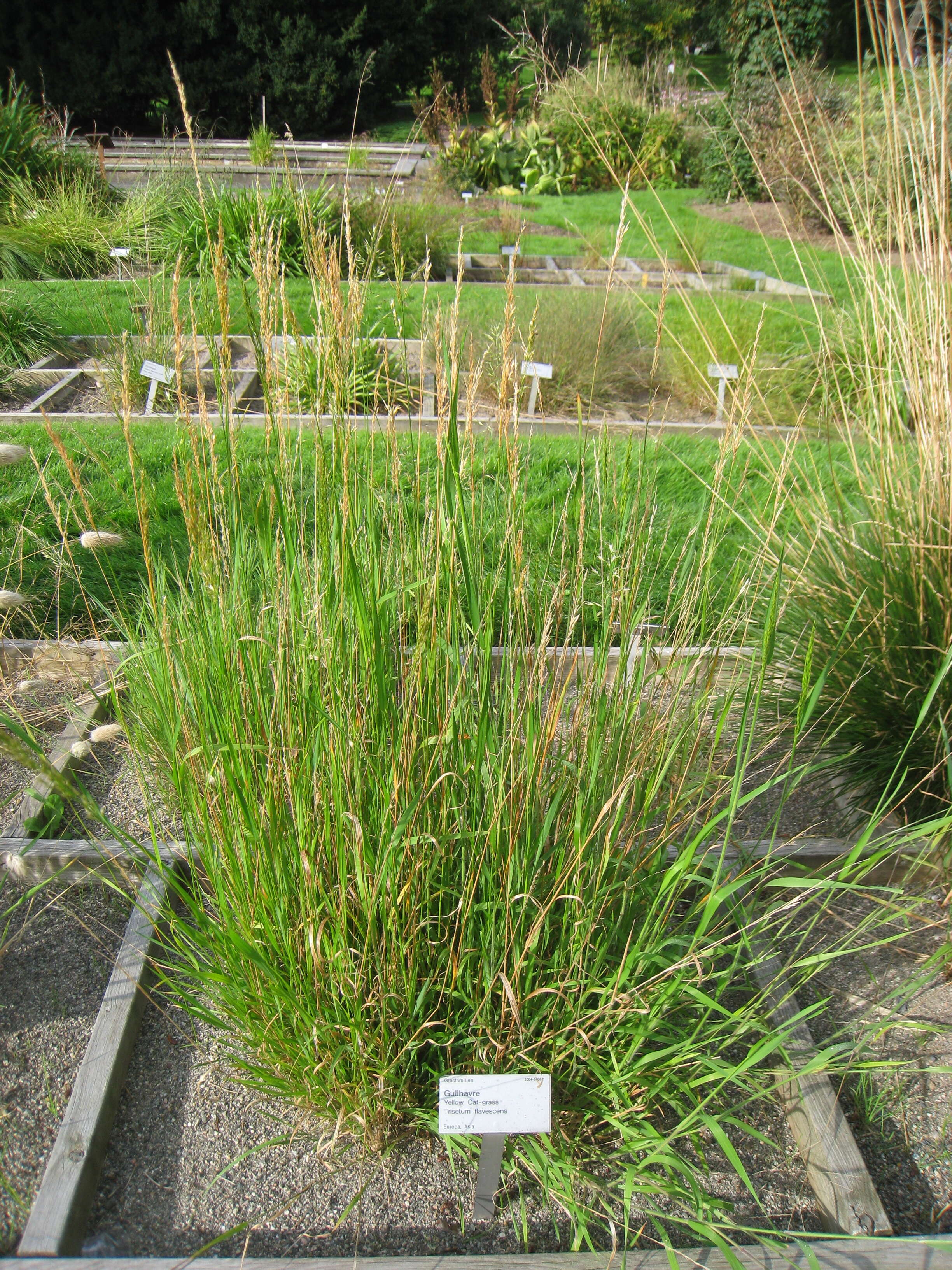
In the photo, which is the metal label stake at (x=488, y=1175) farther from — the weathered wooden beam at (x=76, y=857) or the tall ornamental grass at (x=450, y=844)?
the weathered wooden beam at (x=76, y=857)

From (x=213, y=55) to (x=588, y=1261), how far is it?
1578cm

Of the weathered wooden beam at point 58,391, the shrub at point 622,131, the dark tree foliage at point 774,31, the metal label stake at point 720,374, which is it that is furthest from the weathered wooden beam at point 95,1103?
the dark tree foliage at point 774,31

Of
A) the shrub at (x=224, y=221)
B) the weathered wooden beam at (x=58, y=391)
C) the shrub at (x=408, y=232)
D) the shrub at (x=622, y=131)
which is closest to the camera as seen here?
the weathered wooden beam at (x=58, y=391)

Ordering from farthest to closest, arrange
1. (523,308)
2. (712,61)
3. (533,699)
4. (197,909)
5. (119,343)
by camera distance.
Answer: (712,61)
(523,308)
(119,343)
(197,909)
(533,699)

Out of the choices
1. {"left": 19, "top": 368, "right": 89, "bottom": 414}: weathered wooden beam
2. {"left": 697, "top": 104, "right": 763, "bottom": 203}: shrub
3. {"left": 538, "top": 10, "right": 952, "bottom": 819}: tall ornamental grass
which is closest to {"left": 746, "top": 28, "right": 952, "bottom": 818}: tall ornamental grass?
{"left": 538, "top": 10, "right": 952, "bottom": 819}: tall ornamental grass

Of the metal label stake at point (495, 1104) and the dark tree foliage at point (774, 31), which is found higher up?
the dark tree foliage at point (774, 31)

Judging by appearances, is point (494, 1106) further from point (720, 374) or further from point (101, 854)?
point (720, 374)

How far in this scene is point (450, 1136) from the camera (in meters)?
1.29

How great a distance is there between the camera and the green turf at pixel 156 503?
2.30m

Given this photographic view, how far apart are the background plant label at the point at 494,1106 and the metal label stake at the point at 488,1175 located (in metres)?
0.03

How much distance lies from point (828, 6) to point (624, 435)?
16.2 metres

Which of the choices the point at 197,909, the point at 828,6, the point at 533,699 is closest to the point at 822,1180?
the point at 533,699

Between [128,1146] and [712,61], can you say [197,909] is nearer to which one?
[128,1146]

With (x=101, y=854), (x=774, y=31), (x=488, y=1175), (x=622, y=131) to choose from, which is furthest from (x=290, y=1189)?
(x=774, y=31)
